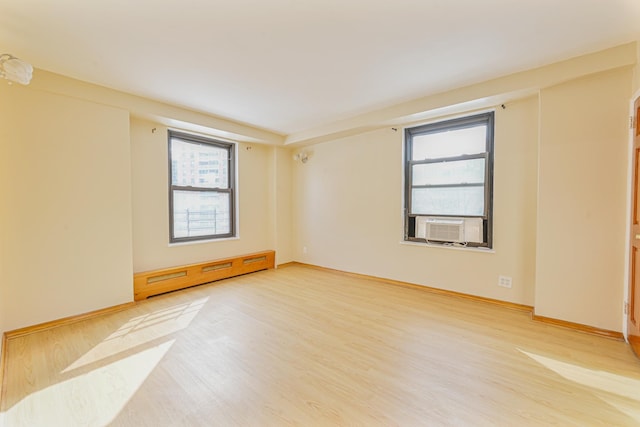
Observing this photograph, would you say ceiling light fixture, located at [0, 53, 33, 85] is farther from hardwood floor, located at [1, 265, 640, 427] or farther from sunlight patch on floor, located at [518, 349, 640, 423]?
sunlight patch on floor, located at [518, 349, 640, 423]

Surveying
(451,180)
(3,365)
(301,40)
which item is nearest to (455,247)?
(451,180)

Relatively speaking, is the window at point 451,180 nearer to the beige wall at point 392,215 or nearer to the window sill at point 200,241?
the beige wall at point 392,215

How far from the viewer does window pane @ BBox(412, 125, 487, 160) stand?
3.49 m

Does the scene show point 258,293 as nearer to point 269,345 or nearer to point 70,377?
point 269,345

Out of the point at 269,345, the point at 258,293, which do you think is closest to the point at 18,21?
the point at 269,345

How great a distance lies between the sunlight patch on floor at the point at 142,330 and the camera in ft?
7.25

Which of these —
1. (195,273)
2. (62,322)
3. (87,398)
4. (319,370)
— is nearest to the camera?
(87,398)

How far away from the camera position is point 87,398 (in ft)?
5.59

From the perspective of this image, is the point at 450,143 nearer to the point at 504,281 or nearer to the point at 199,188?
the point at 504,281

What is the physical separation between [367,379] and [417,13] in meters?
2.58

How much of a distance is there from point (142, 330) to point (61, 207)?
1518 mm

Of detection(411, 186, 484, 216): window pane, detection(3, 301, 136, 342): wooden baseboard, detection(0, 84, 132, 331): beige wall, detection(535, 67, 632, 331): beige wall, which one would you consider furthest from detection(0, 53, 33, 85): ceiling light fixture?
detection(535, 67, 632, 331): beige wall

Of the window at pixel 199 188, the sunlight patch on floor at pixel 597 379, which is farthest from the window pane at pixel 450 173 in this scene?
the window at pixel 199 188

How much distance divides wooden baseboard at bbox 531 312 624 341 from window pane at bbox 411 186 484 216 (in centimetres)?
129
